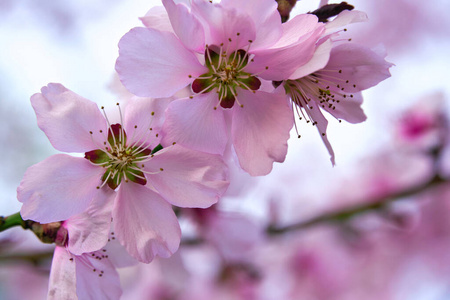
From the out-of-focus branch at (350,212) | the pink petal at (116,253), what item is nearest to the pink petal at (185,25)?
the pink petal at (116,253)

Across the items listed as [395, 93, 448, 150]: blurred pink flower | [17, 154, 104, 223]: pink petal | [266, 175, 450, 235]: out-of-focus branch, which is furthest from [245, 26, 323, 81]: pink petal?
[395, 93, 448, 150]: blurred pink flower

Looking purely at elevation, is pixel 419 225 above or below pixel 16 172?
below

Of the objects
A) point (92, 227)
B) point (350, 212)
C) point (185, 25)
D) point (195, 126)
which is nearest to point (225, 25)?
point (185, 25)

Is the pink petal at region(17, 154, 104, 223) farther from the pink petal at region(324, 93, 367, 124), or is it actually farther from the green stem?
the pink petal at region(324, 93, 367, 124)

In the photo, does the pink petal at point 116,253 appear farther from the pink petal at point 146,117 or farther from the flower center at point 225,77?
the flower center at point 225,77

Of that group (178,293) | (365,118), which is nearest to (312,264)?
(178,293)

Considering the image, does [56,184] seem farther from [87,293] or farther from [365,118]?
[365,118]
